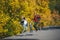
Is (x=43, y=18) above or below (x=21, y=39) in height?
below

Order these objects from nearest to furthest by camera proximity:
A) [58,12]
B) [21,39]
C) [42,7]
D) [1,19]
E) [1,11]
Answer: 1. [21,39]
2. [1,19]
3. [1,11]
4. [42,7]
5. [58,12]

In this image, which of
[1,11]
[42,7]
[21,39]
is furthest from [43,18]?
[21,39]

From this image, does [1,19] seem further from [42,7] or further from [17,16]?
[42,7]

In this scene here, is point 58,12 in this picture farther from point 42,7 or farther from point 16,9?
point 16,9

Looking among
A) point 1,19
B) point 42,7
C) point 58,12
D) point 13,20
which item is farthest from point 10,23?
point 58,12

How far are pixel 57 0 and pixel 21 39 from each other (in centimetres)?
3412

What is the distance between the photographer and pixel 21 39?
51.2 feet

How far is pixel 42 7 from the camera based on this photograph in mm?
34969

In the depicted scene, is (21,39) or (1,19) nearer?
(21,39)

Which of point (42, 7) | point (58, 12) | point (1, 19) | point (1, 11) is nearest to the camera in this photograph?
point (1, 19)

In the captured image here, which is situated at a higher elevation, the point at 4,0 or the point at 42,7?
the point at 4,0

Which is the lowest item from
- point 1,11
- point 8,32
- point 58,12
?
point 58,12

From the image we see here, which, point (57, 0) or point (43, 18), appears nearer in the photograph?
point (43, 18)

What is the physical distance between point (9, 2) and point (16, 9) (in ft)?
3.80
